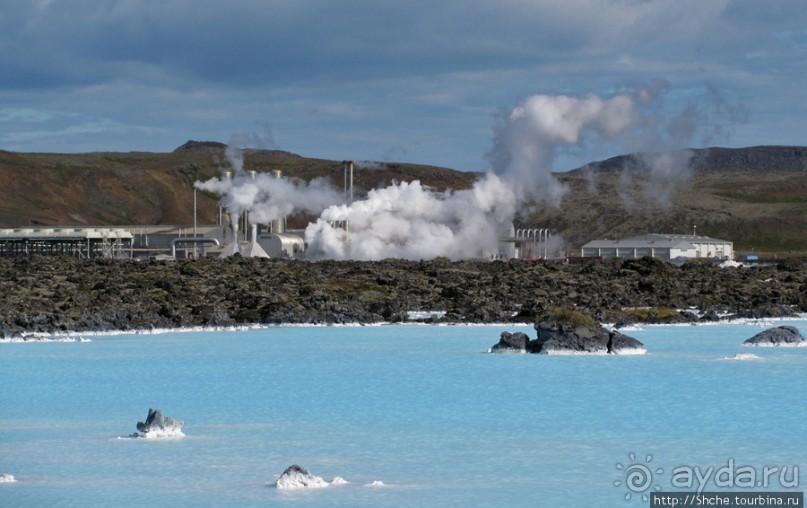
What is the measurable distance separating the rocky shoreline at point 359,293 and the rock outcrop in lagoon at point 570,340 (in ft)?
29.7

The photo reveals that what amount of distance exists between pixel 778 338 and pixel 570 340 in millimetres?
6728

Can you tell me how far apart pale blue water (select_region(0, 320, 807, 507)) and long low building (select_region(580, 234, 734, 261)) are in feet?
340

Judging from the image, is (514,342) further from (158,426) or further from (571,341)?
(158,426)

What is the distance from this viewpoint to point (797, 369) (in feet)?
99.6

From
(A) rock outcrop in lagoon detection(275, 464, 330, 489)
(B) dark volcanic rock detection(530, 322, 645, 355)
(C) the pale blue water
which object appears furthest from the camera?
(B) dark volcanic rock detection(530, 322, 645, 355)

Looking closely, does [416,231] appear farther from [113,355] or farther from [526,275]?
[113,355]

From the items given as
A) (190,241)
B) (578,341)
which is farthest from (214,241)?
(578,341)

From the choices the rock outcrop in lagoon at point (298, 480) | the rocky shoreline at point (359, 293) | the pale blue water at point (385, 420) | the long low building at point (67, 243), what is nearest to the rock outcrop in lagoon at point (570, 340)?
the pale blue water at point (385, 420)

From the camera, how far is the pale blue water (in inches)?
655

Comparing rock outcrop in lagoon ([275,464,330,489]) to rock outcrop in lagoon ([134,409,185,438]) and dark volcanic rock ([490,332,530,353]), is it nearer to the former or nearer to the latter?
rock outcrop in lagoon ([134,409,185,438])

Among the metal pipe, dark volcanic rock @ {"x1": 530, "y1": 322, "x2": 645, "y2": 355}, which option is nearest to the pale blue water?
dark volcanic rock @ {"x1": 530, "y1": 322, "x2": 645, "y2": 355}

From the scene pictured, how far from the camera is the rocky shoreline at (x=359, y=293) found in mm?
46938

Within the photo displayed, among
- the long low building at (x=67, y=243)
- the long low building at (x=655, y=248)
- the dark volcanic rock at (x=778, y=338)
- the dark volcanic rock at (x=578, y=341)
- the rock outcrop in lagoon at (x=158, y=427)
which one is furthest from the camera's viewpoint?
the long low building at (x=655, y=248)

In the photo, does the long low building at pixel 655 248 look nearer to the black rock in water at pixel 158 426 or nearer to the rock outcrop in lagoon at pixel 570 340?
the rock outcrop in lagoon at pixel 570 340
